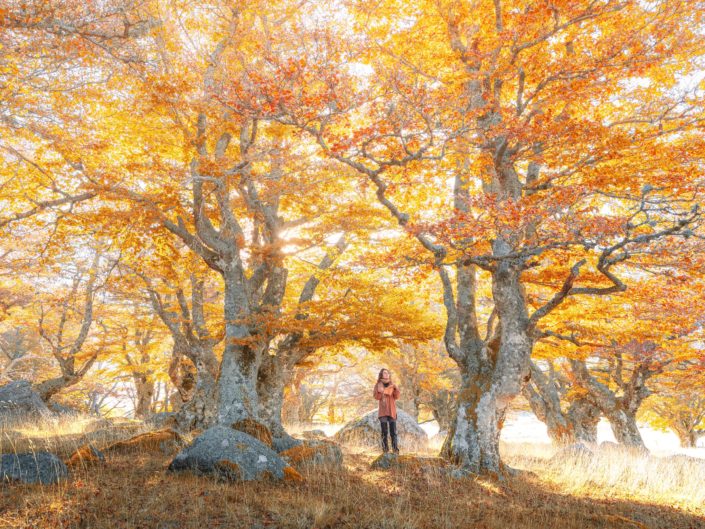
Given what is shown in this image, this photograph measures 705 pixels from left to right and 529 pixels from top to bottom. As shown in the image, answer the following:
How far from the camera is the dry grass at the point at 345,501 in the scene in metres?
4.78

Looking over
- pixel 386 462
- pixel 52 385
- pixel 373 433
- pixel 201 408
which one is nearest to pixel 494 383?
pixel 386 462

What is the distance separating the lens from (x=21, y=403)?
15867mm

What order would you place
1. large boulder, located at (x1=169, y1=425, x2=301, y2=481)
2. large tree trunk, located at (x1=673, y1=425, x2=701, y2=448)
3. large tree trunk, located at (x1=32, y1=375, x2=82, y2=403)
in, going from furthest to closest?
large tree trunk, located at (x1=673, y1=425, x2=701, y2=448), large tree trunk, located at (x1=32, y1=375, x2=82, y2=403), large boulder, located at (x1=169, y1=425, x2=301, y2=481)

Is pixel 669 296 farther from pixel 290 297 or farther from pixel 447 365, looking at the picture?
pixel 447 365

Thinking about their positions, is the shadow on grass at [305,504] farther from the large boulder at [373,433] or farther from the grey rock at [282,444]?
the large boulder at [373,433]

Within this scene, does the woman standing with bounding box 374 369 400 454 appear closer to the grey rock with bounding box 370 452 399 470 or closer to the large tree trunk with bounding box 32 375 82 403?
the grey rock with bounding box 370 452 399 470

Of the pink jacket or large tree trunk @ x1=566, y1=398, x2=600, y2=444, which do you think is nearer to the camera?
the pink jacket

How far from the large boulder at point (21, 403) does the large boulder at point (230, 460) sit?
38.3 feet

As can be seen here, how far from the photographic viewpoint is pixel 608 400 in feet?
49.2

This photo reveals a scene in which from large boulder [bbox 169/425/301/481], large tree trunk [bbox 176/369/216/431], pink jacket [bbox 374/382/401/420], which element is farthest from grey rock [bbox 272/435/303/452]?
large tree trunk [bbox 176/369/216/431]

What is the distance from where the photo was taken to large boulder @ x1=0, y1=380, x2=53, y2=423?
15227 millimetres

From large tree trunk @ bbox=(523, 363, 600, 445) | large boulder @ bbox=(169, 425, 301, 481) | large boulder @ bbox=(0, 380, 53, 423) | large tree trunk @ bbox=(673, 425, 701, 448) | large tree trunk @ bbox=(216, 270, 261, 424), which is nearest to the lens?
large boulder @ bbox=(169, 425, 301, 481)

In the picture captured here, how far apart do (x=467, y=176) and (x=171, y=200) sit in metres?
7.19

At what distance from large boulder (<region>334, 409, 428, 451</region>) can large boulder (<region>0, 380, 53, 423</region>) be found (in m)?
10.4
